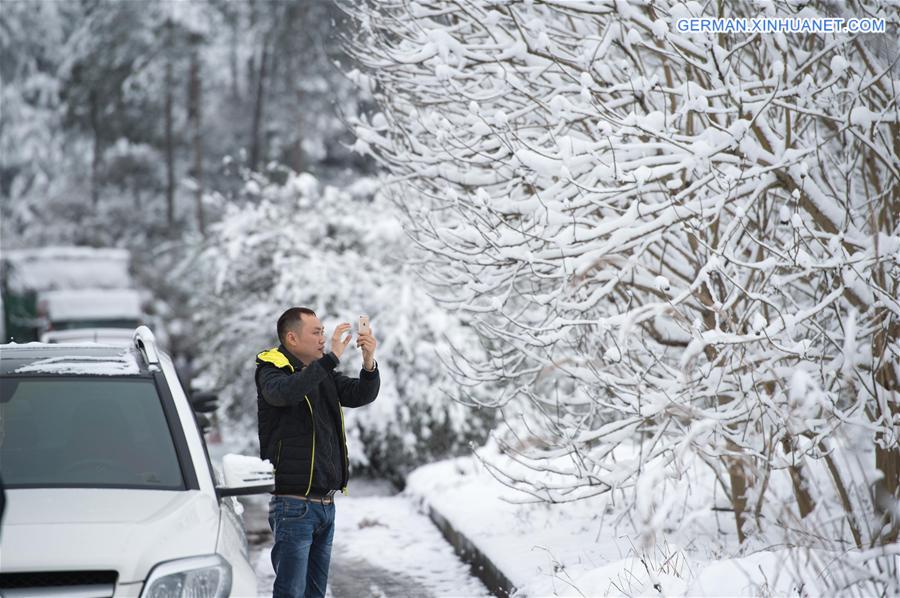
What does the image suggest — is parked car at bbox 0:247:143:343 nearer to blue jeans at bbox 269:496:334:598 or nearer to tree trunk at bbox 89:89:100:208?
tree trunk at bbox 89:89:100:208

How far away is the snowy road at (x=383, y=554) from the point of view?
682cm

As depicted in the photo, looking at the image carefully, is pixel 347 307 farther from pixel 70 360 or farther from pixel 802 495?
pixel 70 360

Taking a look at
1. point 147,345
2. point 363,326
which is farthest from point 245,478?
point 147,345

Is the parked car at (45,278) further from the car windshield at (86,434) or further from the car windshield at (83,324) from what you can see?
the car windshield at (86,434)

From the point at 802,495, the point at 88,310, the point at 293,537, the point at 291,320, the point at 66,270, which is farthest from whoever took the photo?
the point at 66,270

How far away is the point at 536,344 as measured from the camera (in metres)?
5.30

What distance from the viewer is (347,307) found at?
12.3 meters

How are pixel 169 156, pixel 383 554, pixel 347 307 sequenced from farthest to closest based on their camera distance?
pixel 169 156, pixel 347 307, pixel 383 554

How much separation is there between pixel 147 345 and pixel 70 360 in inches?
14.0

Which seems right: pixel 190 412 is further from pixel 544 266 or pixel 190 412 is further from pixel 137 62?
pixel 137 62

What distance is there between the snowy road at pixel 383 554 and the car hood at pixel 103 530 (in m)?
3.04

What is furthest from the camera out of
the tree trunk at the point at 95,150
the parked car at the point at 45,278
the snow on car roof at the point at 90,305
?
the tree trunk at the point at 95,150

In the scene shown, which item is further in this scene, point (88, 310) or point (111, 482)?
point (88, 310)

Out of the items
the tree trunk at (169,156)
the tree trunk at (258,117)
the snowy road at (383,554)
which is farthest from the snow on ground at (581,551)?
the tree trunk at (258,117)
